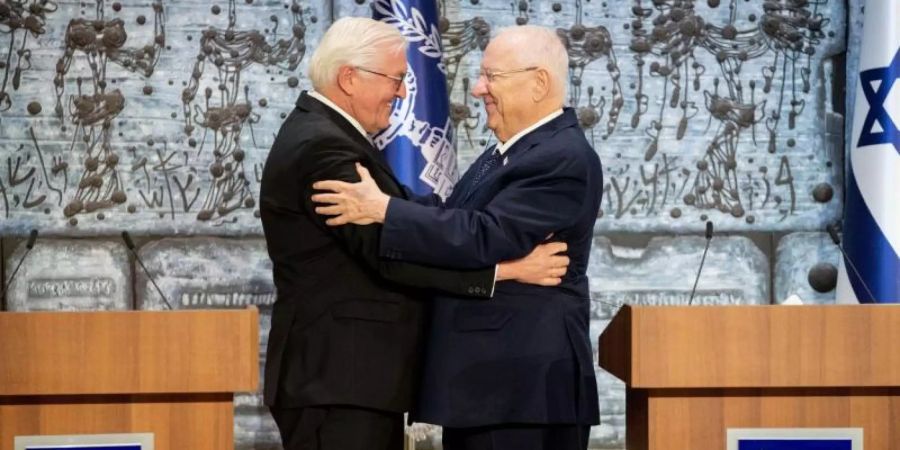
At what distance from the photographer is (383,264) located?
2.36 meters

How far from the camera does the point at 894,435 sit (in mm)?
2553

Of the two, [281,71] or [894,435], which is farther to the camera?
[281,71]

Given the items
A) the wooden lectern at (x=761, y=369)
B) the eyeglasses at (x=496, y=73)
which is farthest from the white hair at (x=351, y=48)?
the wooden lectern at (x=761, y=369)

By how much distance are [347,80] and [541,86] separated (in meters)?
0.47

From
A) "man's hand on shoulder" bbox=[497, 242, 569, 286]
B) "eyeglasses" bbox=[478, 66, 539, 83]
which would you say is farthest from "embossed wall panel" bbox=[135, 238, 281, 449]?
"man's hand on shoulder" bbox=[497, 242, 569, 286]

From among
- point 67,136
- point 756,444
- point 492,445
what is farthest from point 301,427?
point 67,136

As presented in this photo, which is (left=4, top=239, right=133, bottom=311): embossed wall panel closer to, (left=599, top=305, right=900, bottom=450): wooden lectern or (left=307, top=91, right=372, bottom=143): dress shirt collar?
(left=307, top=91, right=372, bottom=143): dress shirt collar

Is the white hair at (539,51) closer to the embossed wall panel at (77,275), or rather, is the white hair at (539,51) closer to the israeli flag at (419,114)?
the israeli flag at (419,114)

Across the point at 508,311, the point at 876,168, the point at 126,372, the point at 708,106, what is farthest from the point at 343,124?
the point at 708,106

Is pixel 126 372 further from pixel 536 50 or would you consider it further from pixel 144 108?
pixel 144 108

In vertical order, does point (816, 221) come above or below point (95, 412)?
above

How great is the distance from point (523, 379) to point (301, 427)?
52 cm

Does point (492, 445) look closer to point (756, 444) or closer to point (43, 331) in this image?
point (756, 444)

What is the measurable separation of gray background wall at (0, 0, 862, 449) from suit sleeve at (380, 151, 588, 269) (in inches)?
85.7
